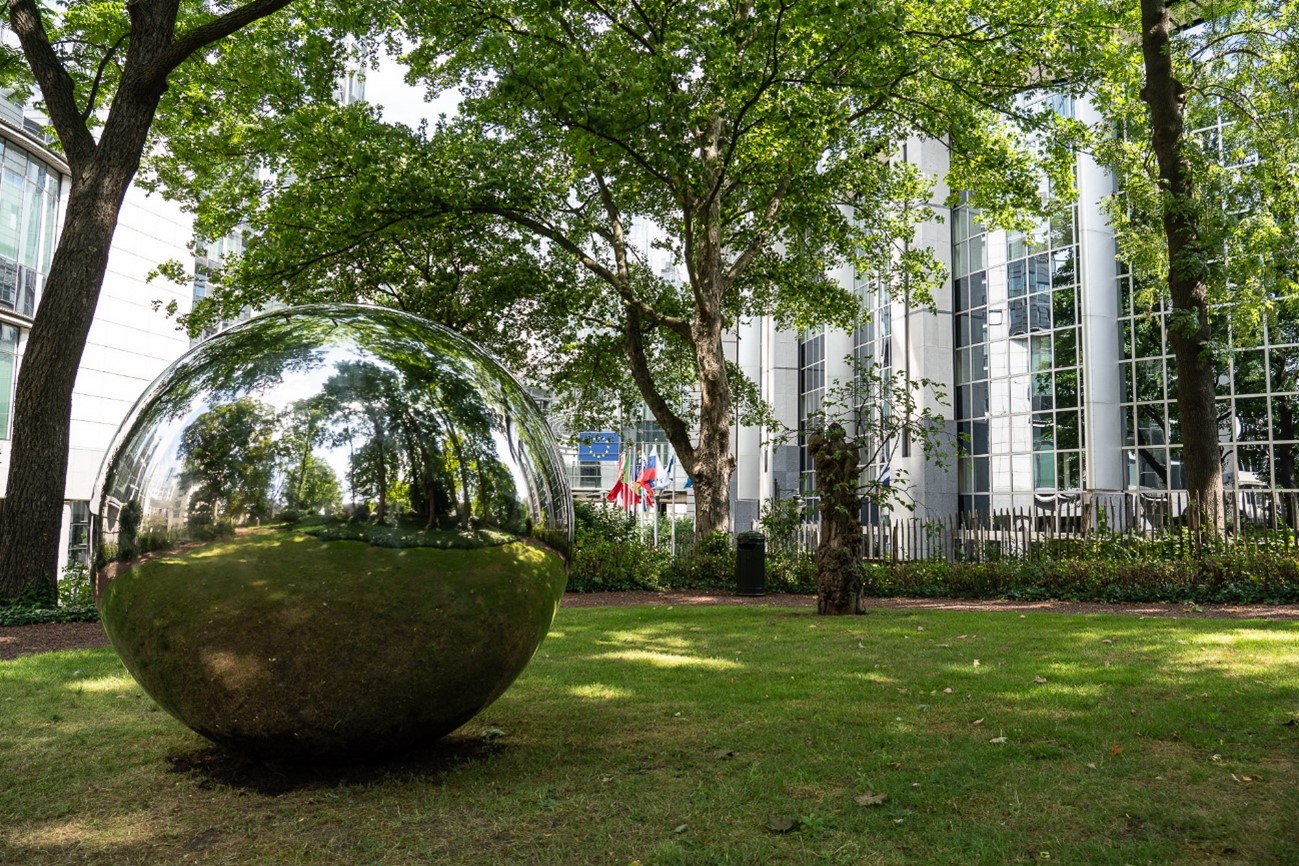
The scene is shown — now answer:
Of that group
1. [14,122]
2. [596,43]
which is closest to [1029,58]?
[596,43]

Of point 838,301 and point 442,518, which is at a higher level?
point 838,301

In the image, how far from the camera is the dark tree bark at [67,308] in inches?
522

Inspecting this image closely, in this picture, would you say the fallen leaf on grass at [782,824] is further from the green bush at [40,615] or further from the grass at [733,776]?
the green bush at [40,615]

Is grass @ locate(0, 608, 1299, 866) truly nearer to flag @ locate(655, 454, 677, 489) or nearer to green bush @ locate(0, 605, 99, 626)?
green bush @ locate(0, 605, 99, 626)

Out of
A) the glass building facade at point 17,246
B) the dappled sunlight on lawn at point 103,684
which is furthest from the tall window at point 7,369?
the dappled sunlight on lawn at point 103,684

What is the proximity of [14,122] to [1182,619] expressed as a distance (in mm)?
32244

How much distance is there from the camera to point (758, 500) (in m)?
48.2

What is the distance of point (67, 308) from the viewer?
13297 millimetres

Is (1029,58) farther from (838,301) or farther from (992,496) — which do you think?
(992,496)

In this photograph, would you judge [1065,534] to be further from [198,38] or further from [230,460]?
[230,460]

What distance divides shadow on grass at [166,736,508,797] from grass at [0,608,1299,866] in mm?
19

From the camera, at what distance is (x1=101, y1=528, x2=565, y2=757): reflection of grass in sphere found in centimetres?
410

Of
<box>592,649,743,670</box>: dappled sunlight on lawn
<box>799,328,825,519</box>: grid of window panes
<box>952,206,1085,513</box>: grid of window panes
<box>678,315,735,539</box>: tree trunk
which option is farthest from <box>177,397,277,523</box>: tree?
<box>799,328,825,519</box>: grid of window panes

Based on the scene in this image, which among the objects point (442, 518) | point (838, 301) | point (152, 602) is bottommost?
point (152, 602)
